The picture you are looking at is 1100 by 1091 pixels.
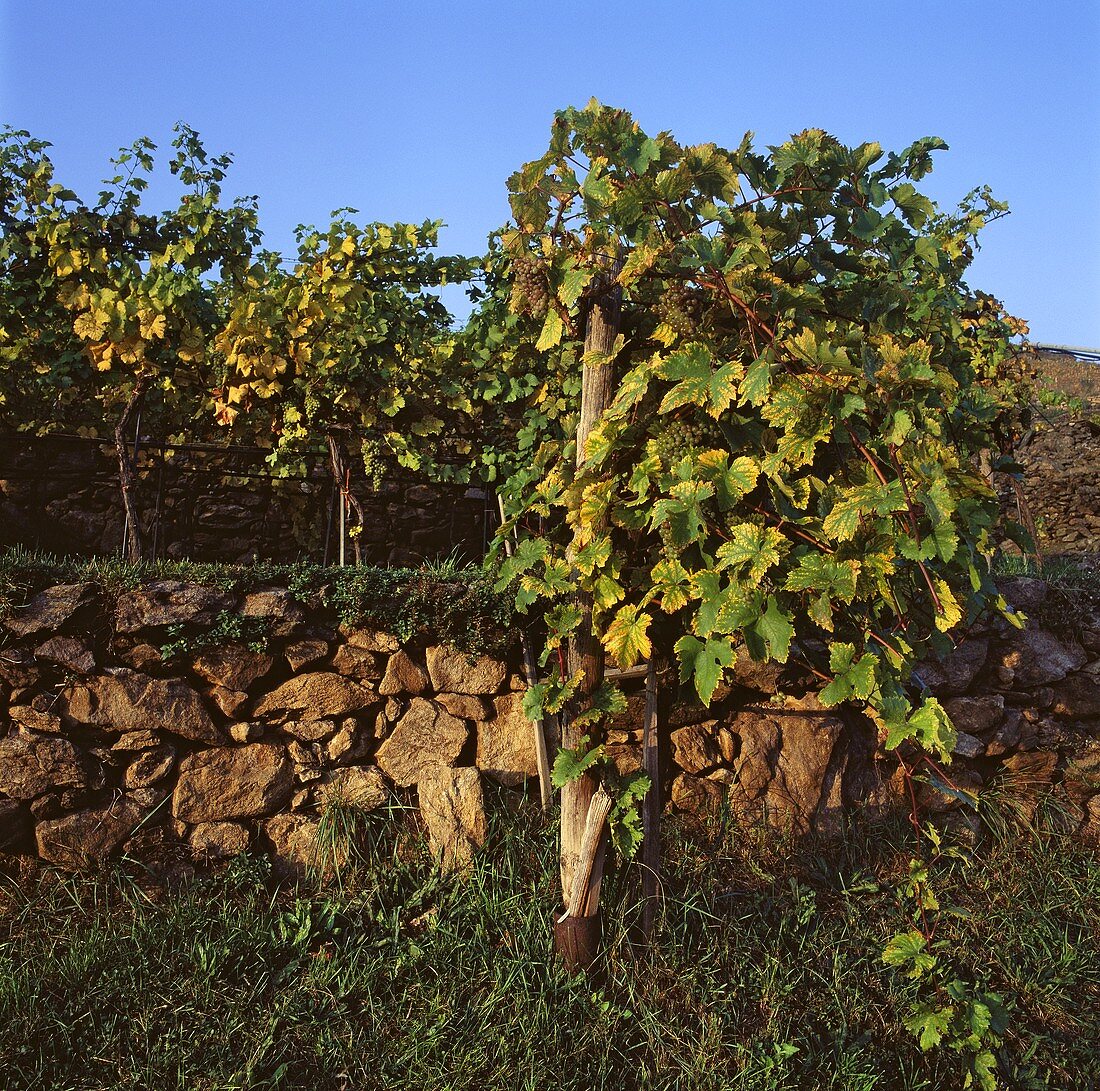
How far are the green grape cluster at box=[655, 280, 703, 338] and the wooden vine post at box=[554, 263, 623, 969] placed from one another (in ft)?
0.73

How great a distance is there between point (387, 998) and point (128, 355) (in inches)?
139

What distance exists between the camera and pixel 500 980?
3.30 m

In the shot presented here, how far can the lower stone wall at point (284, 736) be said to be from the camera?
3762 mm

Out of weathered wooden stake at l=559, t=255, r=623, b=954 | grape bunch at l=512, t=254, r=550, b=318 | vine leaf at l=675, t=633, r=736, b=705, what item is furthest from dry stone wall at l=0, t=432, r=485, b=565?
vine leaf at l=675, t=633, r=736, b=705

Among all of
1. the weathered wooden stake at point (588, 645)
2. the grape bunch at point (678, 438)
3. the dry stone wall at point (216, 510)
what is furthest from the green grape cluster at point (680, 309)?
the dry stone wall at point (216, 510)

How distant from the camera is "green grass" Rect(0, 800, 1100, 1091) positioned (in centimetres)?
303

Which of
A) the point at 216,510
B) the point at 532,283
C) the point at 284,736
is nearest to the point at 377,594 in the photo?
the point at 284,736

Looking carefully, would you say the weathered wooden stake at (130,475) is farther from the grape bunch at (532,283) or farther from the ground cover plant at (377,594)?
the grape bunch at (532,283)

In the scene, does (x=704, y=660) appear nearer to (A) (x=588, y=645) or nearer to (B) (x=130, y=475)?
(A) (x=588, y=645)

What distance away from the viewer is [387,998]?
327 centimetres

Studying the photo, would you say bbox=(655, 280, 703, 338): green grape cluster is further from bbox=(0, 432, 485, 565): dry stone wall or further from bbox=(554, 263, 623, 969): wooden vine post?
bbox=(0, 432, 485, 565): dry stone wall

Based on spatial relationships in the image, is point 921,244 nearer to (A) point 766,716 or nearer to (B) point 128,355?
(A) point 766,716

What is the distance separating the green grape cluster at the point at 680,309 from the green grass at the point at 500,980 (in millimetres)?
2036

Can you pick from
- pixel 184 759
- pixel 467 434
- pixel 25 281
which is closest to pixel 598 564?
pixel 184 759
